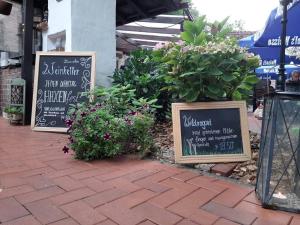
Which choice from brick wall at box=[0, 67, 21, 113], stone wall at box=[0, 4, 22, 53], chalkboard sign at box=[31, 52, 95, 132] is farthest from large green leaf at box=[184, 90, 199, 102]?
stone wall at box=[0, 4, 22, 53]

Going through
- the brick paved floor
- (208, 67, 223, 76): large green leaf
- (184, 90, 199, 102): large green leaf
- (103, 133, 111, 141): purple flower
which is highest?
(208, 67, 223, 76): large green leaf

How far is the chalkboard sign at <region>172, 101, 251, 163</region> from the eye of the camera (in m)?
2.40

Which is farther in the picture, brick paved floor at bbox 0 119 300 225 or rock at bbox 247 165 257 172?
rock at bbox 247 165 257 172

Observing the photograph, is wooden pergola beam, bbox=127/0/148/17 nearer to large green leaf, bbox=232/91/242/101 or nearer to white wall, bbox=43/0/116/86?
white wall, bbox=43/0/116/86

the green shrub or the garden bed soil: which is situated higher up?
the green shrub

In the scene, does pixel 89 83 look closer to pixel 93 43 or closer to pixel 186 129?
pixel 93 43

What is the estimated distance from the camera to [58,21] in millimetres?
4488

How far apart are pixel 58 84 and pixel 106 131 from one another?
1884mm

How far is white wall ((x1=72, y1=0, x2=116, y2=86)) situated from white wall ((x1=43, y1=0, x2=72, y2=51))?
0.09m

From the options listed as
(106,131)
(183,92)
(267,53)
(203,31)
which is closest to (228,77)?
(183,92)

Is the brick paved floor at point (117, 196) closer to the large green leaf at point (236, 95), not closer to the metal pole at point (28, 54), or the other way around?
the large green leaf at point (236, 95)

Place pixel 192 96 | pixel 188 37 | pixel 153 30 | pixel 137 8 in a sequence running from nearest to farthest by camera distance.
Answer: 1. pixel 192 96
2. pixel 188 37
3. pixel 137 8
4. pixel 153 30

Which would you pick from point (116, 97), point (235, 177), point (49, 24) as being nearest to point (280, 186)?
point (235, 177)

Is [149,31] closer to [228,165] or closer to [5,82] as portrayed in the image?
[5,82]
